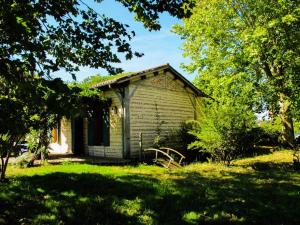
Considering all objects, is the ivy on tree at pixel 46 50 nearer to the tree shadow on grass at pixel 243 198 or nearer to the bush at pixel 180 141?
the tree shadow on grass at pixel 243 198

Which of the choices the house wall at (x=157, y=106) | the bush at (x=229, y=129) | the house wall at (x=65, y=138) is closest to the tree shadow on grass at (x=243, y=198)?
the bush at (x=229, y=129)

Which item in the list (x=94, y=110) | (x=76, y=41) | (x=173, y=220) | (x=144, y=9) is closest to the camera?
(x=173, y=220)

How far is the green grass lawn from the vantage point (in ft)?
18.1

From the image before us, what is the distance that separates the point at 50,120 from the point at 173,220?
959cm

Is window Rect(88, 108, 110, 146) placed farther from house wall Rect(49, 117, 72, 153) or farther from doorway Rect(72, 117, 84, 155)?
house wall Rect(49, 117, 72, 153)

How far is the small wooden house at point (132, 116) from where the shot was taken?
1486 centimetres

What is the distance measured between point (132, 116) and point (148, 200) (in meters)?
8.76

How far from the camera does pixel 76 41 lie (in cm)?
A: 762

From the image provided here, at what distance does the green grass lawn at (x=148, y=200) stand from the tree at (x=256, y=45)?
13.3 feet

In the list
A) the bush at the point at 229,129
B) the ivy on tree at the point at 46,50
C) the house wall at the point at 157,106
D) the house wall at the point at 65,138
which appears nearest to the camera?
the ivy on tree at the point at 46,50

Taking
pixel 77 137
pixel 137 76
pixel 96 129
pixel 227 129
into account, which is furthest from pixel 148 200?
pixel 77 137

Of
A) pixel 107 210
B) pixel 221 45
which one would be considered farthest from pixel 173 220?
pixel 221 45

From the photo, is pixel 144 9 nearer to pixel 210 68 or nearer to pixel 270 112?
pixel 270 112

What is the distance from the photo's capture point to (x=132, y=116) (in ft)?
49.5
